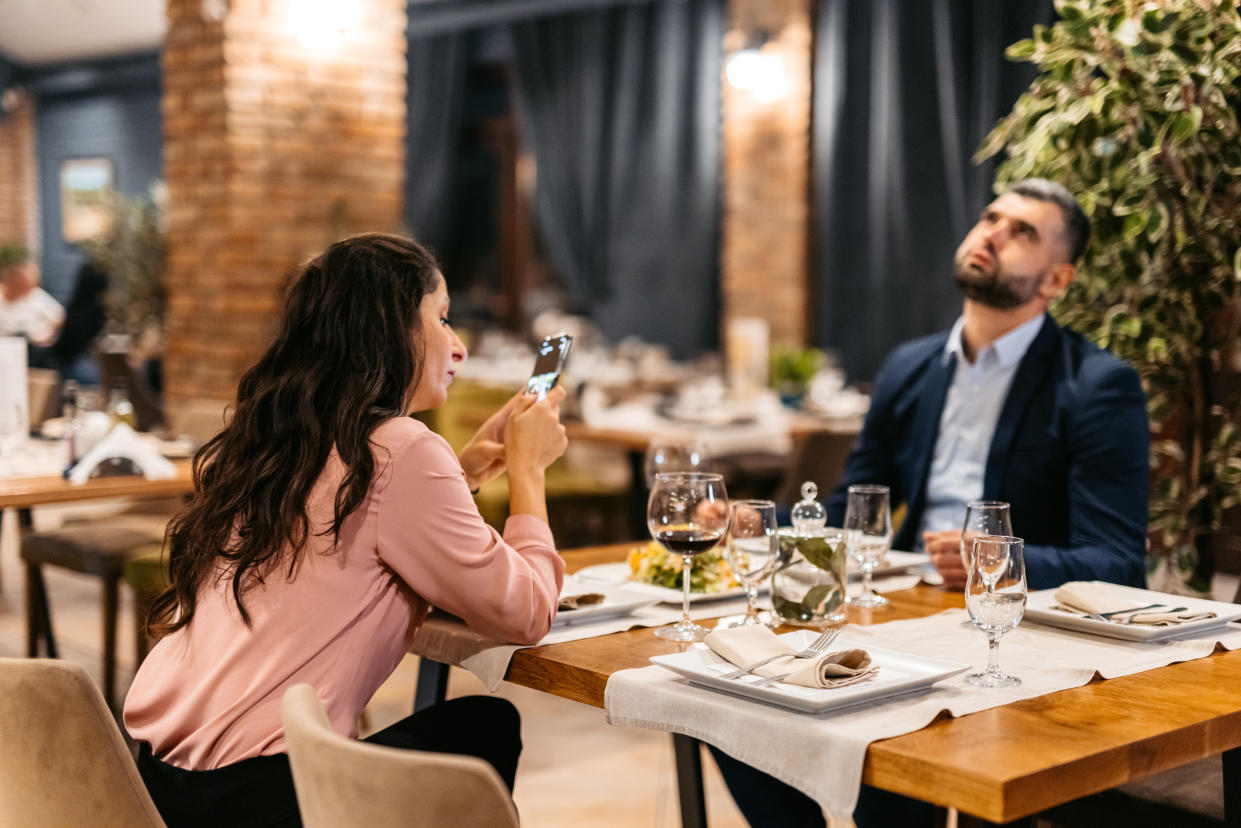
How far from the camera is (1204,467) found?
119 inches

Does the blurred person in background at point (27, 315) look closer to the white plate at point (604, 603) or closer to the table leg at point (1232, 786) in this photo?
the white plate at point (604, 603)

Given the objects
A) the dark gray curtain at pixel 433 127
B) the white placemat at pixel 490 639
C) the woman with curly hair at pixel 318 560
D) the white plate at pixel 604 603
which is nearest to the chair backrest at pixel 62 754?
the woman with curly hair at pixel 318 560

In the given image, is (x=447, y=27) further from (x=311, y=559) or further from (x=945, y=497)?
(x=311, y=559)

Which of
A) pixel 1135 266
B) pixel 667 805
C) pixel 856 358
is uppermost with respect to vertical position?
pixel 1135 266

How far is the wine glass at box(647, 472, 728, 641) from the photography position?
1854mm

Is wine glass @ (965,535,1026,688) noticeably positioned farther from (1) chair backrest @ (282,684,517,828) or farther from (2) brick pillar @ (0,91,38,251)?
(2) brick pillar @ (0,91,38,251)

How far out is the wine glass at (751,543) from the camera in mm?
1891

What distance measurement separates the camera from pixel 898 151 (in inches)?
297

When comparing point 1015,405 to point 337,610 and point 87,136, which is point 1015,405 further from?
point 87,136

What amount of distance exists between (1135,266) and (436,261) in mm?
1783

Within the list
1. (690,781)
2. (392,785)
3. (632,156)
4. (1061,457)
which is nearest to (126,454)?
(690,781)

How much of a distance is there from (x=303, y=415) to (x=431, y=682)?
591 millimetres

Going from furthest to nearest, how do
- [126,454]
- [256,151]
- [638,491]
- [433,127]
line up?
[433,127] < [256,151] < [638,491] < [126,454]

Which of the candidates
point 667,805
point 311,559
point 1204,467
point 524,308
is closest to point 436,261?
point 311,559
